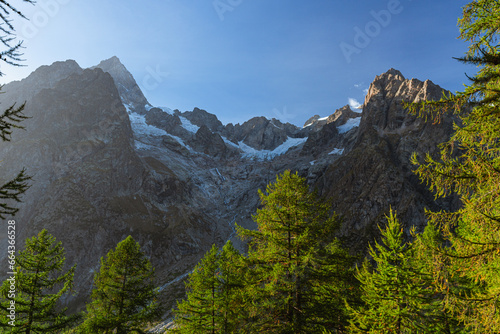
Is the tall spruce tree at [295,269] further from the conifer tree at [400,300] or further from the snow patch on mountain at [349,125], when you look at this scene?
the snow patch on mountain at [349,125]

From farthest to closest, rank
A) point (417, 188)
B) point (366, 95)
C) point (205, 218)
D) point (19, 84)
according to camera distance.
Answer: point (19, 84) → point (366, 95) → point (205, 218) → point (417, 188)

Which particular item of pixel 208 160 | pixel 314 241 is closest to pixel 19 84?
pixel 208 160

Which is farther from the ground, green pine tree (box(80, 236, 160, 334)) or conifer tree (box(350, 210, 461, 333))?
conifer tree (box(350, 210, 461, 333))

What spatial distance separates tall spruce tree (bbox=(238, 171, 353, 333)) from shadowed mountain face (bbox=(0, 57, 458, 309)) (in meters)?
56.7

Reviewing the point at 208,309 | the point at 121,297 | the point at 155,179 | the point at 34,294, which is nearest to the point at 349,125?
the point at 155,179

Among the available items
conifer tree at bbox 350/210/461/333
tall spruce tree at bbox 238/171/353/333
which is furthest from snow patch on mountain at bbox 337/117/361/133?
conifer tree at bbox 350/210/461/333

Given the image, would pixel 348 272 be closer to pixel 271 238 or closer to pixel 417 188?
pixel 271 238

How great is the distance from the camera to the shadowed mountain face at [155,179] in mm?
87188

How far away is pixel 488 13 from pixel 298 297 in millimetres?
9188

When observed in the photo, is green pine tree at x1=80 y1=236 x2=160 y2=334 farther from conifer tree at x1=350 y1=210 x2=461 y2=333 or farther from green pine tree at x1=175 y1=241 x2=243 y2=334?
conifer tree at x1=350 y1=210 x2=461 y2=333

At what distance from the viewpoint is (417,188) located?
9194 centimetres

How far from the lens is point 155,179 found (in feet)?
389

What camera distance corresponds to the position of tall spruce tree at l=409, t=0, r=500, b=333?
15.8 feet

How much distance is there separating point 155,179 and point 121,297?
366 ft
